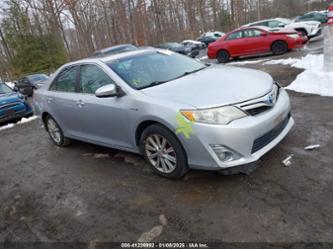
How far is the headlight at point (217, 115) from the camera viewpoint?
3.04 m

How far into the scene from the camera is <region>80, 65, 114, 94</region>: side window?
4105 mm

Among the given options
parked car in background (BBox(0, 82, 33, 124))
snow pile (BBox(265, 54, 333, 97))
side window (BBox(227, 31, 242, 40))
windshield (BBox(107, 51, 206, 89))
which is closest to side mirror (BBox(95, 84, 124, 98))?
windshield (BBox(107, 51, 206, 89))

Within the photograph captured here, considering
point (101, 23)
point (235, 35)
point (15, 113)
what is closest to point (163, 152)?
point (15, 113)

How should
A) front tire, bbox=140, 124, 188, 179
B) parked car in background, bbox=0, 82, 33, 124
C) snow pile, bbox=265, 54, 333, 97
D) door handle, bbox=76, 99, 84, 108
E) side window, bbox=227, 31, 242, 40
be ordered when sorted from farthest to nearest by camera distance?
1. side window, bbox=227, 31, 242, 40
2. parked car in background, bbox=0, 82, 33, 124
3. snow pile, bbox=265, 54, 333, 97
4. door handle, bbox=76, 99, 84, 108
5. front tire, bbox=140, 124, 188, 179

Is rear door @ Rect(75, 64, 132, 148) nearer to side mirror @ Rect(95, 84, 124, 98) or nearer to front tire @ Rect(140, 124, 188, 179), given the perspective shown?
side mirror @ Rect(95, 84, 124, 98)

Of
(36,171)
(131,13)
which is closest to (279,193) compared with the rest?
(36,171)

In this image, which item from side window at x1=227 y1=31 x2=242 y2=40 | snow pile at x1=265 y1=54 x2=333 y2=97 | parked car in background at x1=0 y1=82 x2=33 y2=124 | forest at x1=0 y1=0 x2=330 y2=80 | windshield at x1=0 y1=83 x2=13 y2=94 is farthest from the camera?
forest at x1=0 y1=0 x2=330 y2=80

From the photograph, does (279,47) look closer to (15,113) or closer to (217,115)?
(15,113)

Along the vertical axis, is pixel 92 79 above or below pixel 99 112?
above

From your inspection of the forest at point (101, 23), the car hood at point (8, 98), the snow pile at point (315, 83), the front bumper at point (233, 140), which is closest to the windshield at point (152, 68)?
the front bumper at point (233, 140)

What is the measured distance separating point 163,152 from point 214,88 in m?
0.98

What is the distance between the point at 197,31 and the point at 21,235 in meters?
45.2

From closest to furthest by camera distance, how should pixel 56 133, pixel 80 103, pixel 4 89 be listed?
pixel 80 103, pixel 56 133, pixel 4 89

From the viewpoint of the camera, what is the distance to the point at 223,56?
14344 millimetres
